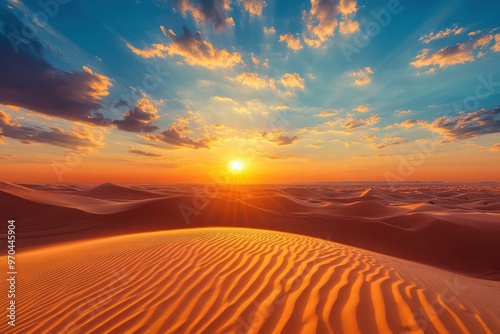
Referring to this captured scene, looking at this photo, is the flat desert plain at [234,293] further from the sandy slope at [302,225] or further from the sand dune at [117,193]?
the sand dune at [117,193]

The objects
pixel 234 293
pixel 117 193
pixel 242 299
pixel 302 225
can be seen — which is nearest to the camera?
pixel 242 299

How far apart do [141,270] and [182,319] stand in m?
2.01

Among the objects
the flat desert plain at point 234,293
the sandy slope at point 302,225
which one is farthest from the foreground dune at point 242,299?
the sandy slope at point 302,225

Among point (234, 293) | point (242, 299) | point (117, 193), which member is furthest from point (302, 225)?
point (117, 193)

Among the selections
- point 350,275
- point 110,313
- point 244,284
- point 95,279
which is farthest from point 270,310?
point 95,279

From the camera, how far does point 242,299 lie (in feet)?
9.85

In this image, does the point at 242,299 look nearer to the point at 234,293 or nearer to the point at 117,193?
the point at 234,293

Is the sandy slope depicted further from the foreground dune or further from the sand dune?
the sand dune

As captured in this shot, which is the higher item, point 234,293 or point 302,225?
point 234,293

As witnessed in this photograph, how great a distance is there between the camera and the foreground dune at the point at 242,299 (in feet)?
8.35

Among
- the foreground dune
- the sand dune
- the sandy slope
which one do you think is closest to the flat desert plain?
the foreground dune

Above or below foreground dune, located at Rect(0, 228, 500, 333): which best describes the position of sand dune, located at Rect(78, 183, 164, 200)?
above

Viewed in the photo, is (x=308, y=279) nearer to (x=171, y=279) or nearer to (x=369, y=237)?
(x=171, y=279)

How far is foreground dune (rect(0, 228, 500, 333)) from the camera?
2545 mm
